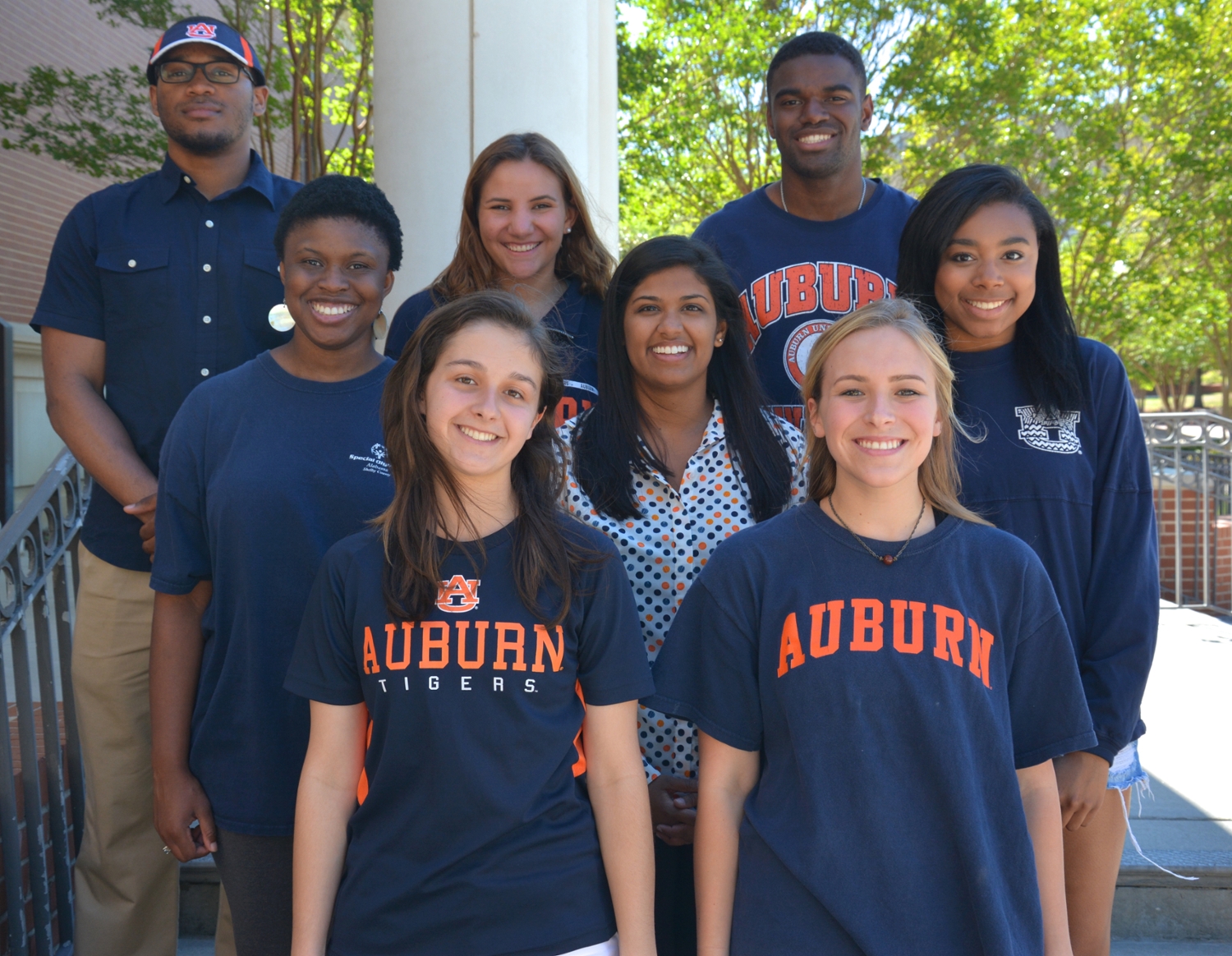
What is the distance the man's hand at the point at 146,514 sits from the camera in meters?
2.61

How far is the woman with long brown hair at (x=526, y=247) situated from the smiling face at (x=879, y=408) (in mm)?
1012

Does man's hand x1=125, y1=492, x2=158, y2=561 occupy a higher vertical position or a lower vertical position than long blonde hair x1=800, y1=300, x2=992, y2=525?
lower

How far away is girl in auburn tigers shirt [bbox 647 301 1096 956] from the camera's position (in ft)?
5.74

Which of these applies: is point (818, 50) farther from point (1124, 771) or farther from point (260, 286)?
point (1124, 771)

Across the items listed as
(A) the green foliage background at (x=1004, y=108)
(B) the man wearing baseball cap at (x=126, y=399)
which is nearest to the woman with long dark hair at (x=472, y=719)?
(B) the man wearing baseball cap at (x=126, y=399)

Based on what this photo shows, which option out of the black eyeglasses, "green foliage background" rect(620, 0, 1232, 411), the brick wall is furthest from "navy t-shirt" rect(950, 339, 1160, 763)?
"green foliage background" rect(620, 0, 1232, 411)

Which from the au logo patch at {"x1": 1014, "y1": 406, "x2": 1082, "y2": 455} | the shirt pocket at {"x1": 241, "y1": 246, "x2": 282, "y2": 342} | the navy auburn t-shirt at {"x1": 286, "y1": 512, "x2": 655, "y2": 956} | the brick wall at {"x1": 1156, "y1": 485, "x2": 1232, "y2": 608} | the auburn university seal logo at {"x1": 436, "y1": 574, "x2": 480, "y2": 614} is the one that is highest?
the shirt pocket at {"x1": 241, "y1": 246, "x2": 282, "y2": 342}

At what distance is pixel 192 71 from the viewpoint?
2992mm

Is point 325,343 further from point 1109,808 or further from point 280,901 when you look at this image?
point 1109,808

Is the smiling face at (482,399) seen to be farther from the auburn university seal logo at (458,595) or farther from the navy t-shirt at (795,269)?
the navy t-shirt at (795,269)

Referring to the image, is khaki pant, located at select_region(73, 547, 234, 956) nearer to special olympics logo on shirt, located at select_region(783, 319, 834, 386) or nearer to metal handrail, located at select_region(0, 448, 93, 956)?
metal handrail, located at select_region(0, 448, 93, 956)

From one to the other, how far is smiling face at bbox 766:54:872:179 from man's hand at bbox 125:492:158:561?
6.68 feet

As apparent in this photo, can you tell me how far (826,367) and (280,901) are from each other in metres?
1.56

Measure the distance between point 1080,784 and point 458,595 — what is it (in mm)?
1383
